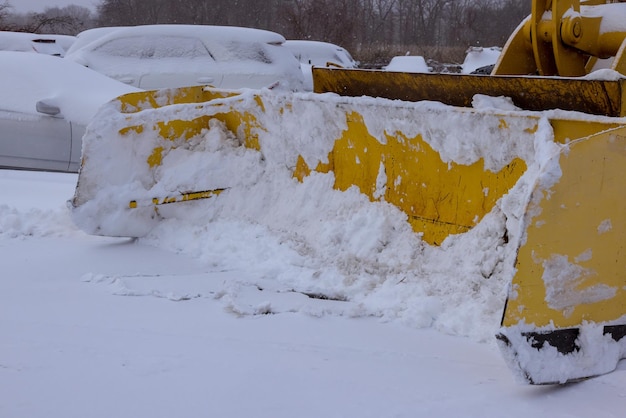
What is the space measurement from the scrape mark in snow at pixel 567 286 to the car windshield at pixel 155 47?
10.0m

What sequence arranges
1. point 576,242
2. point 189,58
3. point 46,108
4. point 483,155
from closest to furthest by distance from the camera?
1. point 576,242
2. point 483,155
3. point 46,108
4. point 189,58

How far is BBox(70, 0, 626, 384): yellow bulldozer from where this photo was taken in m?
2.89

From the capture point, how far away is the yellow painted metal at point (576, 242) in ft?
9.38

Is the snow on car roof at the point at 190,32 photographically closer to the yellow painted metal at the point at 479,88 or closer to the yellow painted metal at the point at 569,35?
the yellow painted metal at the point at 479,88

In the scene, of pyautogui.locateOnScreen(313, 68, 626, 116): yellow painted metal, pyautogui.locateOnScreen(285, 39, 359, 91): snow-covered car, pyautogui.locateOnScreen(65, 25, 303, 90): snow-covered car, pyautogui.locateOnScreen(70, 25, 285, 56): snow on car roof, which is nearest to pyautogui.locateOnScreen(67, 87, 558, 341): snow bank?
pyautogui.locateOnScreen(313, 68, 626, 116): yellow painted metal

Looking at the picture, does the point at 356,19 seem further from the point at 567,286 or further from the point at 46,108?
the point at 567,286

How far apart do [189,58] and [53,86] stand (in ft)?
14.9

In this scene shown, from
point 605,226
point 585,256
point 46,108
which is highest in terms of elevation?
point 605,226

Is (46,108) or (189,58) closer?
(46,108)

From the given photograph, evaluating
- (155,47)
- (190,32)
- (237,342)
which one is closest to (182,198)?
(237,342)

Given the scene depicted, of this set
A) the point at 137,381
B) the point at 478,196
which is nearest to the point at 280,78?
the point at 478,196

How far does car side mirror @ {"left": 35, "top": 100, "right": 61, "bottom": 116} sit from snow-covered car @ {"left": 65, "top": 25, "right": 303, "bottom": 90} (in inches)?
171

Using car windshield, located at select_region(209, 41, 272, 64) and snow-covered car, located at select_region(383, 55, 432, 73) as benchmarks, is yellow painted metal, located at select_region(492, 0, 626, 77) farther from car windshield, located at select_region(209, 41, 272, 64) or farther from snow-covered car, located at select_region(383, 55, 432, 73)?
snow-covered car, located at select_region(383, 55, 432, 73)

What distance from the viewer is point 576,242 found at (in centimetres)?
293
